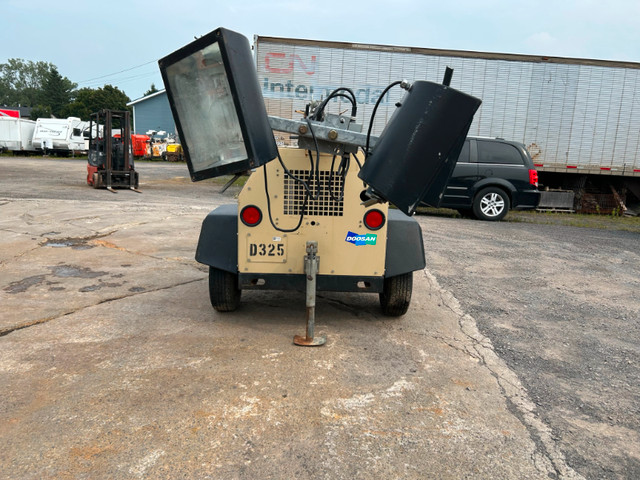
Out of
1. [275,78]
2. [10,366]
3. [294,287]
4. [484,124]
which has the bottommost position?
[10,366]

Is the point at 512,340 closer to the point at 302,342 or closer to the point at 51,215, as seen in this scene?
the point at 302,342

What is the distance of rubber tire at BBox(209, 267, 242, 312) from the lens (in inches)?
170

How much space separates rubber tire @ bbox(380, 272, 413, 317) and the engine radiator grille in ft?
2.60

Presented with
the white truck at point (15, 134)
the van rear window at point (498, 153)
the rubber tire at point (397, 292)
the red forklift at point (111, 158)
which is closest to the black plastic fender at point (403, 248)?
the rubber tire at point (397, 292)

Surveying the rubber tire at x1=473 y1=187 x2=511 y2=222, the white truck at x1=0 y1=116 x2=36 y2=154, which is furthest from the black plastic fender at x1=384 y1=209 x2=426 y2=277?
the white truck at x1=0 y1=116 x2=36 y2=154

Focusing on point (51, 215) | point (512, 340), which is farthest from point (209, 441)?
point (51, 215)

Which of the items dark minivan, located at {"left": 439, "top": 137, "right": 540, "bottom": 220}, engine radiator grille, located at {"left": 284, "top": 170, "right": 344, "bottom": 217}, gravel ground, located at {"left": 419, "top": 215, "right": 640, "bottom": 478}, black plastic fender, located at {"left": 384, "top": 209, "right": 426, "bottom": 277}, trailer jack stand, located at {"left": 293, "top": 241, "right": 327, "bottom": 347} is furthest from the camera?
dark minivan, located at {"left": 439, "top": 137, "right": 540, "bottom": 220}

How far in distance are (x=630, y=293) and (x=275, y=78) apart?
35.2 feet

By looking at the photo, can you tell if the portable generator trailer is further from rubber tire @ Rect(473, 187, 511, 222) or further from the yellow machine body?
rubber tire @ Rect(473, 187, 511, 222)

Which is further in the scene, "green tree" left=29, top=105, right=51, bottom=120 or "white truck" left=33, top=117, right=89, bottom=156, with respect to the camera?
"green tree" left=29, top=105, right=51, bottom=120

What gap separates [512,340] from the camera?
4.25m

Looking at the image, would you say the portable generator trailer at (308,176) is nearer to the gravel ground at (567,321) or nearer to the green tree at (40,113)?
the gravel ground at (567,321)

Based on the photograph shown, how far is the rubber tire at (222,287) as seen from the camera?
4324 mm

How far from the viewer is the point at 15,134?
113ft
